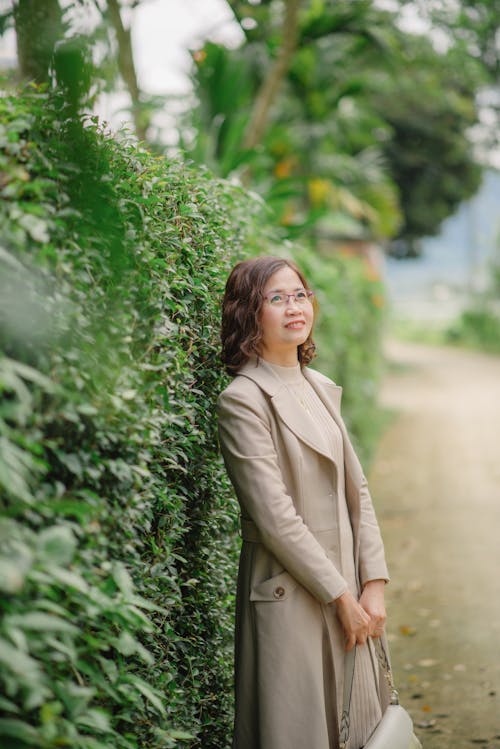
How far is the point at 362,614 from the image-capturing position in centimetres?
277

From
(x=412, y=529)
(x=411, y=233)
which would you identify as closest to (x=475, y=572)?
(x=412, y=529)

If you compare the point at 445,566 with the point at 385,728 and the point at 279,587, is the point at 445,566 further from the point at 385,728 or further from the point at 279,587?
the point at 279,587

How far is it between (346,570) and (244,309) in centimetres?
93

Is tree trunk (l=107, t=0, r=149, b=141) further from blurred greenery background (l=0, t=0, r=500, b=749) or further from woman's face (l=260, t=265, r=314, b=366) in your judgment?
woman's face (l=260, t=265, r=314, b=366)

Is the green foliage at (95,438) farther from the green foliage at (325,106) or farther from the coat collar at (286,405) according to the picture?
the green foliage at (325,106)

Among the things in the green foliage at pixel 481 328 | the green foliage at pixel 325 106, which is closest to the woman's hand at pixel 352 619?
the green foliage at pixel 325 106

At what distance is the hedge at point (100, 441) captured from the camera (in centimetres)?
175

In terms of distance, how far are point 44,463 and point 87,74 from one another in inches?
32.4

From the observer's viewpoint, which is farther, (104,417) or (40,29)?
(40,29)

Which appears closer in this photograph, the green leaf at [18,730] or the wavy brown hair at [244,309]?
the green leaf at [18,730]

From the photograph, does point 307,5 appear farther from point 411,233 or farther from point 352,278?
point 411,233

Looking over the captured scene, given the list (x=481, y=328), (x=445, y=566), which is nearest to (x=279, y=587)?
(x=445, y=566)

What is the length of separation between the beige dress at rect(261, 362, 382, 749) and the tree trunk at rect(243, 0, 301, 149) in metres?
7.09

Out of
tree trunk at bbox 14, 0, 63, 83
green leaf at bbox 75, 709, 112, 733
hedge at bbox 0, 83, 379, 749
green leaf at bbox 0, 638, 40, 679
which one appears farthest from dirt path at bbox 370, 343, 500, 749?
tree trunk at bbox 14, 0, 63, 83
